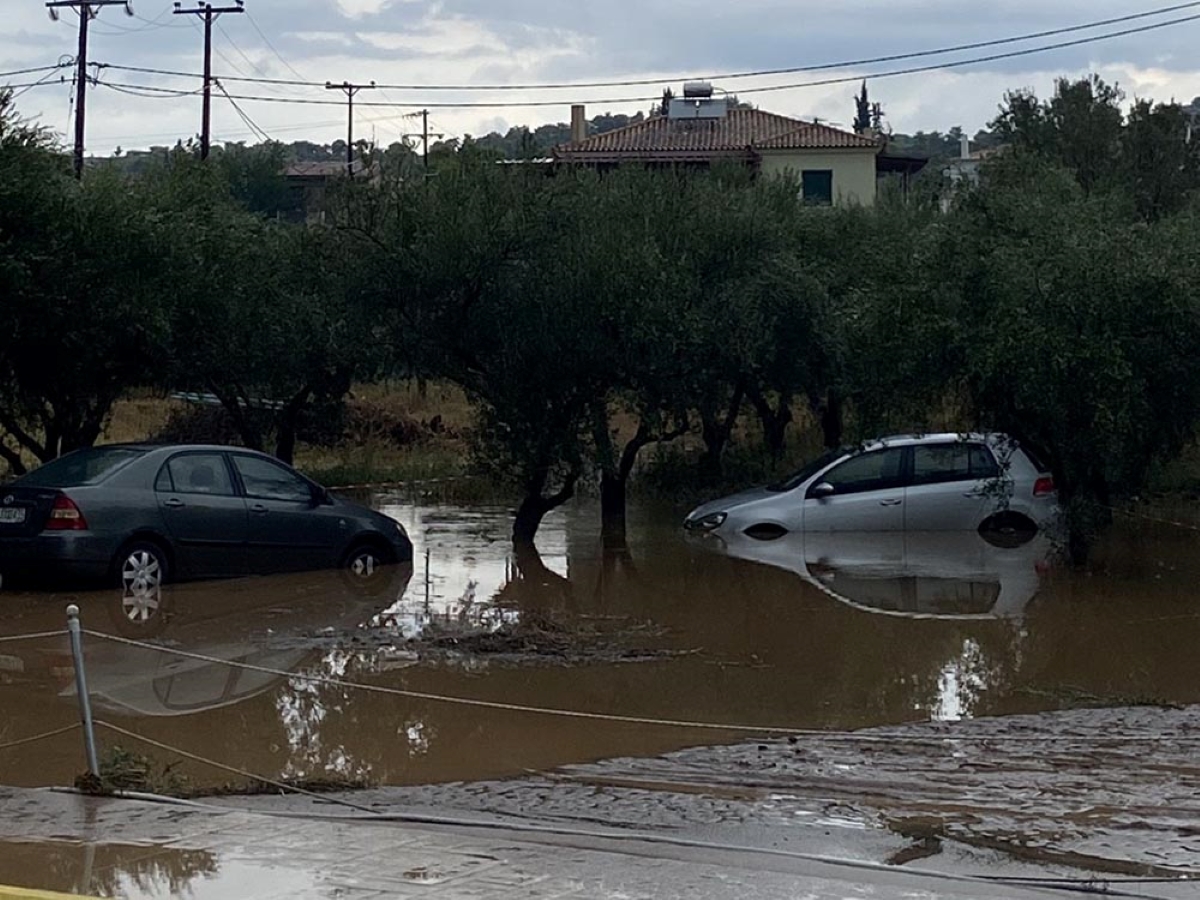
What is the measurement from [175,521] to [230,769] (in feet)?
23.0

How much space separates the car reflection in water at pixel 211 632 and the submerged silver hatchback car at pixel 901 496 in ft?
16.5

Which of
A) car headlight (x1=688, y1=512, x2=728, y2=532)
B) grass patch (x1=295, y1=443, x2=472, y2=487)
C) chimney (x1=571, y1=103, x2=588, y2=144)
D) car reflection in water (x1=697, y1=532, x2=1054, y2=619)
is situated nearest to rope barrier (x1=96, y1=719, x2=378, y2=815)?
car reflection in water (x1=697, y1=532, x2=1054, y2=619)

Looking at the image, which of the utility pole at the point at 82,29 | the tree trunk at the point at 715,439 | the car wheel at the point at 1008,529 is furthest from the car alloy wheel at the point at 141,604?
the utility pole at the point at 82,29

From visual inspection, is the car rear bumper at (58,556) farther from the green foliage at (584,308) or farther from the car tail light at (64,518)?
the green foliage at (584,308)

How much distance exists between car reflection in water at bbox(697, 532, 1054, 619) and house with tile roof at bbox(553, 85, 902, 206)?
1507 inches

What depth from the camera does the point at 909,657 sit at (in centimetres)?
1308

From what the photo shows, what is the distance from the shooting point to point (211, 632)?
45.1 feet

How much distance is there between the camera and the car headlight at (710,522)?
20.7m

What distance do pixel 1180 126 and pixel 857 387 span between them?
25073 millimetres

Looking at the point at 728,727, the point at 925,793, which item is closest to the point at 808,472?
the point at 728,727

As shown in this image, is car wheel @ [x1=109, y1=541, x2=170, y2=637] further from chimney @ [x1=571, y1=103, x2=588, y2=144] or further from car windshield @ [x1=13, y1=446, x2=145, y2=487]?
chimney @ [x1=571, y1=103, x2=588, y2=144]

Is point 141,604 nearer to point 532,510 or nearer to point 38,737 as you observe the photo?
point 38,737

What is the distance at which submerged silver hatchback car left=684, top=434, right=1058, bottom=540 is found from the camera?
66.9 ft

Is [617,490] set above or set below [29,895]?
above
